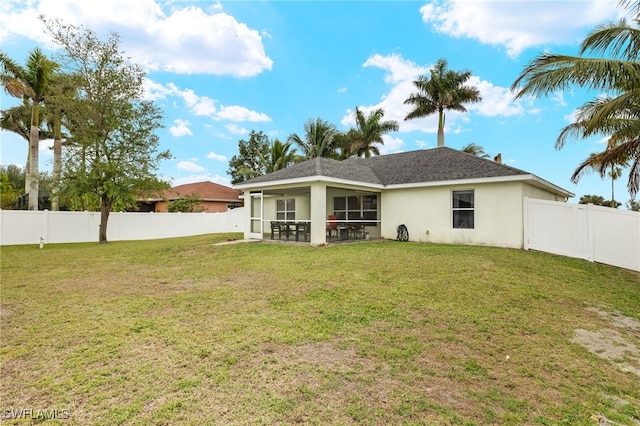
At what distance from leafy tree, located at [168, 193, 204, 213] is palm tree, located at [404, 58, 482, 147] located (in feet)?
65.9

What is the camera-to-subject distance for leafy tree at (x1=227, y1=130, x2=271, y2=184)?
37562 millimetres

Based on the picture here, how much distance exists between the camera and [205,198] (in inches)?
1180

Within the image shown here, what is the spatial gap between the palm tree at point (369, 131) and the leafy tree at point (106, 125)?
1740 cm

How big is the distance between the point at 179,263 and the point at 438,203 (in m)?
10.4

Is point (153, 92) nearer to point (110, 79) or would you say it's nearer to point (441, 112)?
point (110, 79)

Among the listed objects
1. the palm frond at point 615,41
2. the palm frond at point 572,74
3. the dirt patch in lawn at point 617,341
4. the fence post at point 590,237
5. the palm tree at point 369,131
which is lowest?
the dirt patch in lawn at point 617,341

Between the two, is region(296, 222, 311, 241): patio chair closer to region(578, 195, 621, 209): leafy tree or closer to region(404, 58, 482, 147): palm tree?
region(404, 58, 482, 147): palm tree

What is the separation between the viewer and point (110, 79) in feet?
57.3

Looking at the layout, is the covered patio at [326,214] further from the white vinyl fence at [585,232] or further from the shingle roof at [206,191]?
the shingle roof at [206,191]

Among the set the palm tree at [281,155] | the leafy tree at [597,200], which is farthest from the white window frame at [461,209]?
the leafy tree at [597,200]

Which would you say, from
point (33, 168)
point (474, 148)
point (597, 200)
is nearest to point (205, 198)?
point (33, 168)

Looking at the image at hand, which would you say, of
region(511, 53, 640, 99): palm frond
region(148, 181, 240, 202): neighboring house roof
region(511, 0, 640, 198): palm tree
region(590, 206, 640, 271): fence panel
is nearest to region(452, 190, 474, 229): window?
region(590, 206, 640, 271): fence panel

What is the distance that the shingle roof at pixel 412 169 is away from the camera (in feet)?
42.9

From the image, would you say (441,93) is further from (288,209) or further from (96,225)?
(96,225)
